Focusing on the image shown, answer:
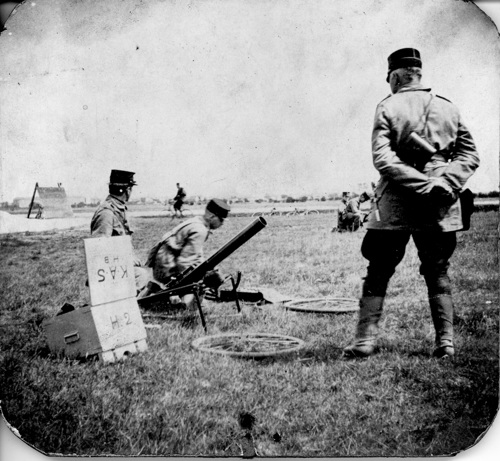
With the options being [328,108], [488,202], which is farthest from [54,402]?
[488,202]

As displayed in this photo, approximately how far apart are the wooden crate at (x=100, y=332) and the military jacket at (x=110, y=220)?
0.58m

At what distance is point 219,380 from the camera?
3.90 metres

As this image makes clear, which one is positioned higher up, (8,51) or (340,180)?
(8,51)

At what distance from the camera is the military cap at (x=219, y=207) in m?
4.13

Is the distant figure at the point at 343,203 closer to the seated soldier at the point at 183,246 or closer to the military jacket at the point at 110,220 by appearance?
the seated soldier at the point at 183,246

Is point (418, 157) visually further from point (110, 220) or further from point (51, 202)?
point (51, 202)

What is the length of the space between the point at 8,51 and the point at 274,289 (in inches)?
103

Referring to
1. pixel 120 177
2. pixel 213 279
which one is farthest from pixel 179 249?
pixel 120 177

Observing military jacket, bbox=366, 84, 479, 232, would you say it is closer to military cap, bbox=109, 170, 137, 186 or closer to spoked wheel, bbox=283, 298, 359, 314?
spoked wheel, bbox=283, 298, 359, 314

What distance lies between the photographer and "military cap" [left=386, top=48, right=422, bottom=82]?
3842 mm

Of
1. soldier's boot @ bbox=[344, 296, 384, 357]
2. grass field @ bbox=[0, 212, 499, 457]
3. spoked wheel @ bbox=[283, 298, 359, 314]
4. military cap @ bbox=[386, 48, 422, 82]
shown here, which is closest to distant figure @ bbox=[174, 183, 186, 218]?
grass field @ bbox=[0, 212, 499, 457]

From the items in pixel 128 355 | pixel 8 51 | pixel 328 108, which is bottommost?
pixel 128 355

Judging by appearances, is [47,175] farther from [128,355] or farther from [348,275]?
[348,275]

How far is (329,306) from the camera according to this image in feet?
13.3
